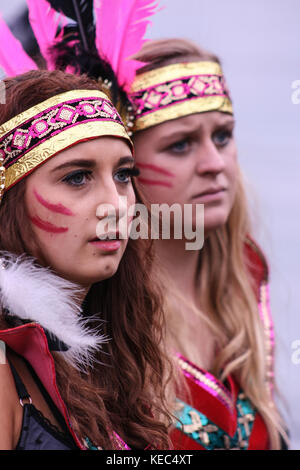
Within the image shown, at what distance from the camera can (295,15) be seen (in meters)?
6.18

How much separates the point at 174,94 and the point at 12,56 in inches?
26.8

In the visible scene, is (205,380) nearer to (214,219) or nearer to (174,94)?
(214,219)

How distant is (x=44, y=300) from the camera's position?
185cm

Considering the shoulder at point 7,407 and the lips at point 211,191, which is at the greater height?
the lips at point 211,191

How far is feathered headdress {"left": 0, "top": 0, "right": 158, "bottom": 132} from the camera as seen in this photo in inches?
92.3

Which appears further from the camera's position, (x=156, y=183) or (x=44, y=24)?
(x=156, y=183)

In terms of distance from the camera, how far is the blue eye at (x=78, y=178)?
1.89 meters

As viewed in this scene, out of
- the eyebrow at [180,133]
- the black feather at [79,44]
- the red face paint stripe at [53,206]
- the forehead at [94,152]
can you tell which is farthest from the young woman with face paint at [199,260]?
the red face paint stripe at [53,206]

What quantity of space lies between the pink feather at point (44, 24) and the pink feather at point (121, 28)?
159mm

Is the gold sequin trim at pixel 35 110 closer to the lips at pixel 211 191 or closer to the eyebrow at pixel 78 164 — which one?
the eyebrow at pixel 78 164

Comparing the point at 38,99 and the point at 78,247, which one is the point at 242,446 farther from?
the point at 38,99

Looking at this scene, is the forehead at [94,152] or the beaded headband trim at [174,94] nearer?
the forehead at [94,152]

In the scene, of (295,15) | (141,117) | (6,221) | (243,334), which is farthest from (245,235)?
(295,15)

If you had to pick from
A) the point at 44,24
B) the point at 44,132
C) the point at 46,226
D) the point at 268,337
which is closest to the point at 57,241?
the point at 46,226
